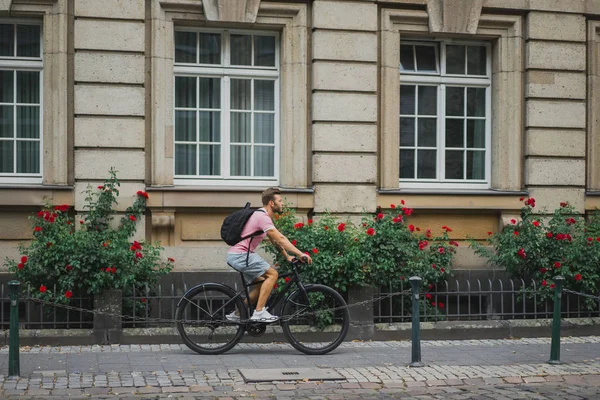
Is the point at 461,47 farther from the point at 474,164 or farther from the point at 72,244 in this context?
the point at 72,244

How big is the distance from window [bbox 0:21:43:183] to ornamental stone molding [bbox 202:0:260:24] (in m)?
2.44

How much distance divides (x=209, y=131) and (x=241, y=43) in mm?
1417

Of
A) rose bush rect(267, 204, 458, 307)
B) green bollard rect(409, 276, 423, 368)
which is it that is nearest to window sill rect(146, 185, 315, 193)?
rose bush rect(267, 204, 458, 307)

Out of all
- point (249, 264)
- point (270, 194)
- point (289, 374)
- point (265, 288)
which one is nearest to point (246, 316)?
point (265, 288)

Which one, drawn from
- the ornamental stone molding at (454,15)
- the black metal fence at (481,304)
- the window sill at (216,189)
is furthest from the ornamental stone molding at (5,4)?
the black metal fence at (481,304)

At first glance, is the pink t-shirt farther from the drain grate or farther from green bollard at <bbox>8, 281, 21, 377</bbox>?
green bollard at <bbox>8, 281, 21, 377</bbox>

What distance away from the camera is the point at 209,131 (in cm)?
1405

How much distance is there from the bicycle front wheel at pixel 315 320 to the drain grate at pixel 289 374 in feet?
3.90

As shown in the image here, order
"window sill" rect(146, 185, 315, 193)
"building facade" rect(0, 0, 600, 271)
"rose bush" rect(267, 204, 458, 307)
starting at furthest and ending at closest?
"window sill" rect(146, 185, 315, 193), "building facade" rect(0, 0, 600, 271), "rose bush" rect(267, 204, 458, 307)

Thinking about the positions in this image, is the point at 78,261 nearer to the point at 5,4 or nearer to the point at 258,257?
the point at 258,257

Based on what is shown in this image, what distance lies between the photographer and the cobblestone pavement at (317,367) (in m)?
8.35

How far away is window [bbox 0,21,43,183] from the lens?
13.2 m

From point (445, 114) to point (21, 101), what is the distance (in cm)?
651

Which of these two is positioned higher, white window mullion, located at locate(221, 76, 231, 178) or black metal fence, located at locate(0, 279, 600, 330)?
white window mullion, located at locate(221, 76, 231, 178)
